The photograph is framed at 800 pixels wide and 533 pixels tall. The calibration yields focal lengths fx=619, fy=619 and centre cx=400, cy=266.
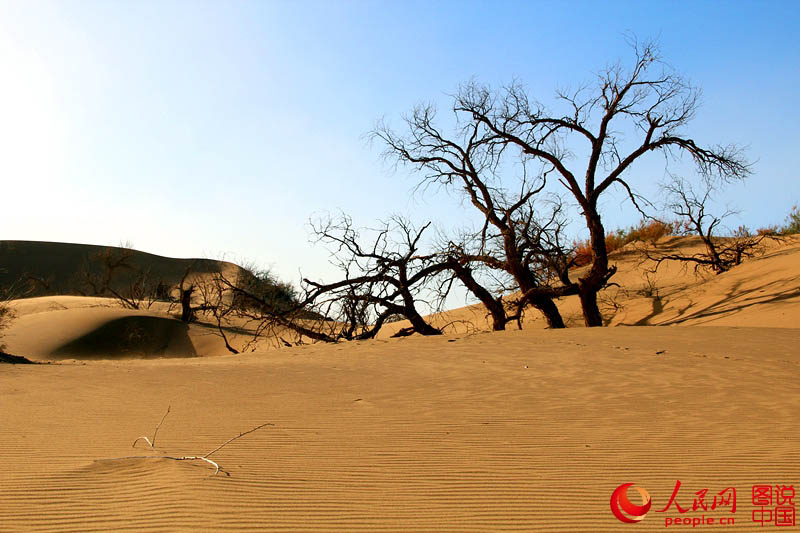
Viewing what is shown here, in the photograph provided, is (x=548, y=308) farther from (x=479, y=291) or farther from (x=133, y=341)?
(x=133, y=341)

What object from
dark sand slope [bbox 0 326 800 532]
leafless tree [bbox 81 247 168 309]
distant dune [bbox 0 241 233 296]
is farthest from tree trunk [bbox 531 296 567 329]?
distant dune [bbox 0 241 233 296]

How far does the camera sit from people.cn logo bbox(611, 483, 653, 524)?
10.6 ft

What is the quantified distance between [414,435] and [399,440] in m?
0.21

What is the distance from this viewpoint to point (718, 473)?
406 cm

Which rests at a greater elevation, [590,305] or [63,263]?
[63,263]

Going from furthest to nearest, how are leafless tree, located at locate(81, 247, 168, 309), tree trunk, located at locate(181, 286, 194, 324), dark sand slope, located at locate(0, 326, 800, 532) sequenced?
leafless tree, located at locate(81, 247, 168, 309) < tree trunk, located at locate(181, 286, 194, 324) < dark sand slope, located at locate(0, 326, 800, 532)

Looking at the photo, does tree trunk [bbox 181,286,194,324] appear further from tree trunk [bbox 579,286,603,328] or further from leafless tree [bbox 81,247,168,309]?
tree trunk [bbox 579,286,603,328]

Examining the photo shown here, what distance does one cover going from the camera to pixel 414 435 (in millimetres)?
5035

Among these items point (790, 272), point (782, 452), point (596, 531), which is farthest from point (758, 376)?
point (790, 272)

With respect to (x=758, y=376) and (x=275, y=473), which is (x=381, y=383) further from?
(x=758, y=376)

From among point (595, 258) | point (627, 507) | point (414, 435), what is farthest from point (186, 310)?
point (627, 507)

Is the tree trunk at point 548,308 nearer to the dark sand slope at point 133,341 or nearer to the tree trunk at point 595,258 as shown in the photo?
the tree trunk at point 595,258

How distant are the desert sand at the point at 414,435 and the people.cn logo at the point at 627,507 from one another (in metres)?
0.06

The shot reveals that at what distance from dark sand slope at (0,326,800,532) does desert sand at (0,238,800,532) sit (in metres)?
0.02
